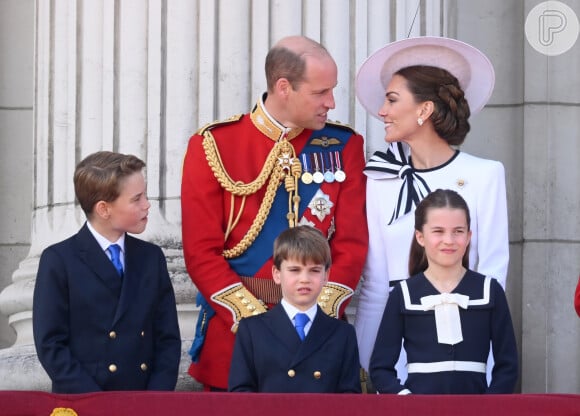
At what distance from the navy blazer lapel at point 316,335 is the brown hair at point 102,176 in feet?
2.69

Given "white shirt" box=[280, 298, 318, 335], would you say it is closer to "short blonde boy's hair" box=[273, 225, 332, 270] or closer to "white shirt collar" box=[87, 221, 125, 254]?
"short blonde boy's hair" box=[273, 225, 332, 270]

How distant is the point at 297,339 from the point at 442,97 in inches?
48.6

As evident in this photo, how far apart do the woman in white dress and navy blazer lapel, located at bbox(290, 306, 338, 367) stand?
53cm

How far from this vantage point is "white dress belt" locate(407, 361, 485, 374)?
211 inches

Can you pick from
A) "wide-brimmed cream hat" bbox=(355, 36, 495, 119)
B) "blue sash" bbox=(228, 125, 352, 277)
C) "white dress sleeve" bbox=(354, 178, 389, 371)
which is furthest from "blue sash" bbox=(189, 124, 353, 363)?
"wide-brimmed cream hat" bbox=(355, 36, 495, 119)

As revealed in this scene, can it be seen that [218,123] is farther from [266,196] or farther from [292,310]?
[292,310]

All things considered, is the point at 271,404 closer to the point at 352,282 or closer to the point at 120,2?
the point at 352,282

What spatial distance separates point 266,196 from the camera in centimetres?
589

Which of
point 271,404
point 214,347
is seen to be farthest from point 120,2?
point 271,404

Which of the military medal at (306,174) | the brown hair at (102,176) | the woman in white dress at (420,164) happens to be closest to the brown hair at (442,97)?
the woman in white dress at (420,164)

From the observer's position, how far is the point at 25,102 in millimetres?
7715

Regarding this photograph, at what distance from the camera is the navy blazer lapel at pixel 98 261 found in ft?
17.9

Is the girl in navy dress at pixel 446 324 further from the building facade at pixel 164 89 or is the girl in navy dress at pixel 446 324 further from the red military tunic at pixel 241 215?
the building facade at pixel 164 89

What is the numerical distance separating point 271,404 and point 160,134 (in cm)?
218
